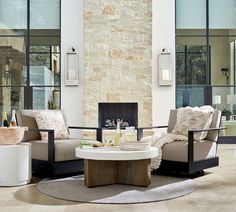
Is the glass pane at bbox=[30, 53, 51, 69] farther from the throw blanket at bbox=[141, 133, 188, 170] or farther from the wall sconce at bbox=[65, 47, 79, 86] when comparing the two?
the throw blanket at bbox=[141, 133, 188, 170]

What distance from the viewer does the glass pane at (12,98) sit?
370 inches

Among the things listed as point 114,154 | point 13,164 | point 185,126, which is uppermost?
point 185,126

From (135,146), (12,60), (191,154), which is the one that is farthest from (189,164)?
(12,60)

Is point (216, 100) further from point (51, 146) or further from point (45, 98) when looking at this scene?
point (51, 146)

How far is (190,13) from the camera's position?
9.62 metres

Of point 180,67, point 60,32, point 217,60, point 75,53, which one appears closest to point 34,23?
point 60,32

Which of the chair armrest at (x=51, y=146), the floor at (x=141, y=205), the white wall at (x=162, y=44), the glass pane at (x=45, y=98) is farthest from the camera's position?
the glass pane at (x=45, y=98)

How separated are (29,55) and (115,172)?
5510 mm

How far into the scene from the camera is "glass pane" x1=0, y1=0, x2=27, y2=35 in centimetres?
952

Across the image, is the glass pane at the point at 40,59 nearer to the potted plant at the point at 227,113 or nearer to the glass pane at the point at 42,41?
the glass pane at the point at 42,41

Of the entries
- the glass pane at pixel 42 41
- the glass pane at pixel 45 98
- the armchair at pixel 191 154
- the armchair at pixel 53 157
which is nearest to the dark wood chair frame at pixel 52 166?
the armchair at pixel 53 157

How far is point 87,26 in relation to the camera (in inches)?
345

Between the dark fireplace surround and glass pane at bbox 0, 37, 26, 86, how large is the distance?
218 centimetres

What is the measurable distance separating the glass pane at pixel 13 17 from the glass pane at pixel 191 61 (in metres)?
3.77
